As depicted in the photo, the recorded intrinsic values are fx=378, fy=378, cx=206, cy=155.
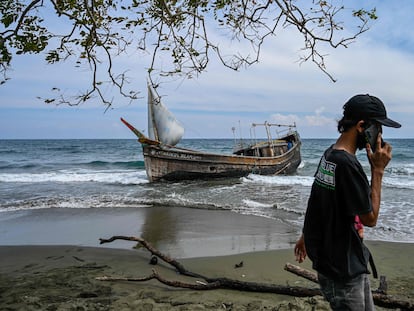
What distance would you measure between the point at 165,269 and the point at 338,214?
368 centimetres

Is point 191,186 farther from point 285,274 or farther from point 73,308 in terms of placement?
point 73,308

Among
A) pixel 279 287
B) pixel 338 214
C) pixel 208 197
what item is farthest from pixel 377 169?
pixel 208 197

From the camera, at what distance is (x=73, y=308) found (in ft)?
12.2

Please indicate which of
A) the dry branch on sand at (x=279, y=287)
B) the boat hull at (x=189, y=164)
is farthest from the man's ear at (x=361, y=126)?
the boat hull at (x=189, y=164)

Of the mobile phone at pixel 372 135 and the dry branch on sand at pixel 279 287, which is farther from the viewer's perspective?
the dry branch on sand at pixel 279 287

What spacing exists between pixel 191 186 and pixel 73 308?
1290 cm

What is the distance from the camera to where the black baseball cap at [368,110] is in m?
2.07

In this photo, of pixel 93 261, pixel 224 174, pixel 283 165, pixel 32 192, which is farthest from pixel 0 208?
pixel 283 165

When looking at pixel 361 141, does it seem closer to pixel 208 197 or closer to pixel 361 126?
pixel 361 126

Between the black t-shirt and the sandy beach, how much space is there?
1714mm

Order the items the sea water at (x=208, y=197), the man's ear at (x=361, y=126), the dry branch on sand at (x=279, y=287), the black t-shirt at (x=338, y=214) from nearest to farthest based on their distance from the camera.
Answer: the black t-shirt at (x=338, y=214), the man's ear at (x=361, y=126), the dry branch on sand at (x=279, y=287), the sea water at (x=208, y=197)

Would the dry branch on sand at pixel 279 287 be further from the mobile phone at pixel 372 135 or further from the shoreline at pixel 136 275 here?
the mobile phone at pixel 372 135

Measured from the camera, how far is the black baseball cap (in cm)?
207

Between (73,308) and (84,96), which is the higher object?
(84,96)
